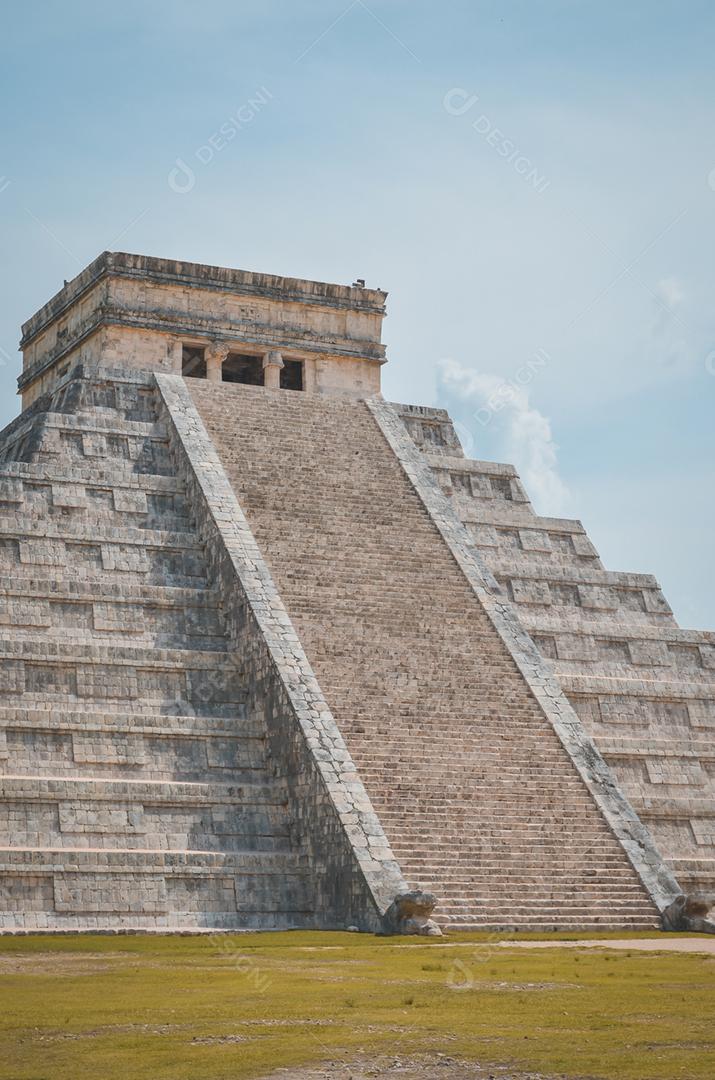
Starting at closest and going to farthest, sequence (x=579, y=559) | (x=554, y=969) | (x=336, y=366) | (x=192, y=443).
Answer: (x=554, y=969), (x=192, y=443), (x=579, y=559), (x=336, y=366)

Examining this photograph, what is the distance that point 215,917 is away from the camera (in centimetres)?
1655

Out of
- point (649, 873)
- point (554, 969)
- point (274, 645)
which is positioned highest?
point (274, 645)

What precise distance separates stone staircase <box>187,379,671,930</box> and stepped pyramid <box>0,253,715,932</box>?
42 mm

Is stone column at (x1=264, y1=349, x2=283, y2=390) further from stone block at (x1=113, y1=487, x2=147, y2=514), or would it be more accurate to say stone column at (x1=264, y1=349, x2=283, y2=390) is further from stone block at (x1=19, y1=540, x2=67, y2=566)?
stone block at (x1=19, y1=540, x2=67, y2=566)

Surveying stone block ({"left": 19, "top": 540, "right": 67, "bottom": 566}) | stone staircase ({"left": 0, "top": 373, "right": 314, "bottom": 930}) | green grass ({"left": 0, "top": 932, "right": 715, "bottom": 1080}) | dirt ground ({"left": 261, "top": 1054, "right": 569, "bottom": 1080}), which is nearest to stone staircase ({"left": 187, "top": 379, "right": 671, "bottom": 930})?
stone staircase ({"left": 0, "top": 373, "right": 314, "bottom": 930})

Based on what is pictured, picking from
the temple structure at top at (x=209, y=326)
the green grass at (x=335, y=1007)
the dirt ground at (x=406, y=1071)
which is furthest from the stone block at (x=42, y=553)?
the dirt ground at (x=406, y=1071)

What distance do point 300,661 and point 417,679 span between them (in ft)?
4.83

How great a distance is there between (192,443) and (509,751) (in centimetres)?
672

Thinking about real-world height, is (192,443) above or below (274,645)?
above

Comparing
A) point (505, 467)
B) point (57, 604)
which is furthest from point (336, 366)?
point (57, 604)

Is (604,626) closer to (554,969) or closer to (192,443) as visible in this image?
(192,443)

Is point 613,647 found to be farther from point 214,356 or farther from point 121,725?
point 121,725

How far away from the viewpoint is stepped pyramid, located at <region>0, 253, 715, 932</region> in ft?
55.1

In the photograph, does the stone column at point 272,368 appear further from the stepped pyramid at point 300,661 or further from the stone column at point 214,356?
the stone column at point 214,356
